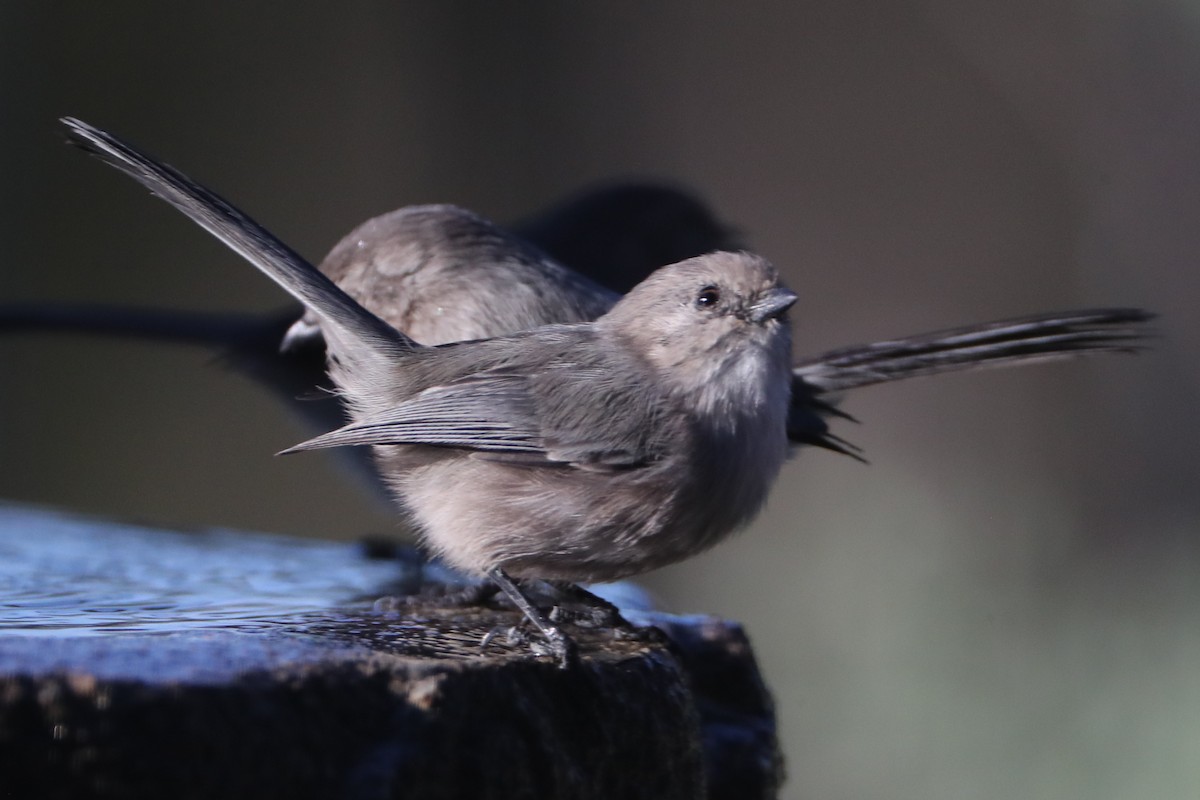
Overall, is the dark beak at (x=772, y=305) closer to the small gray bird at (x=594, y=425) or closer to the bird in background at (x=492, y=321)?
the small gray bird at (x=594, y=425)

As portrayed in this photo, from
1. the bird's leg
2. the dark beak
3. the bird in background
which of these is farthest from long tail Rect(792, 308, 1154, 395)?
the bird's leg

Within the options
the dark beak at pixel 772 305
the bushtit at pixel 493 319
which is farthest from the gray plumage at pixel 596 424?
the bushtit at pixel 493 319

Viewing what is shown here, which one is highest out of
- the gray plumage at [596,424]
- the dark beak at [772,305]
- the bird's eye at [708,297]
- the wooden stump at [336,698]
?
the dark beak at [772,305]

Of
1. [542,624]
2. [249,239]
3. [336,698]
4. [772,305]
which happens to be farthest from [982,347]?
[336,698]

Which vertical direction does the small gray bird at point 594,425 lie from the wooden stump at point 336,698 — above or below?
above

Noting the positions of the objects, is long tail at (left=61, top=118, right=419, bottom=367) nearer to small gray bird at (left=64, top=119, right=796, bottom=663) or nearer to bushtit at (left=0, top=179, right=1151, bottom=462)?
small gray bird at (left=64, top=119, right=796, bottom=663)

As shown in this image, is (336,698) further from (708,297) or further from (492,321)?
(492,321)
